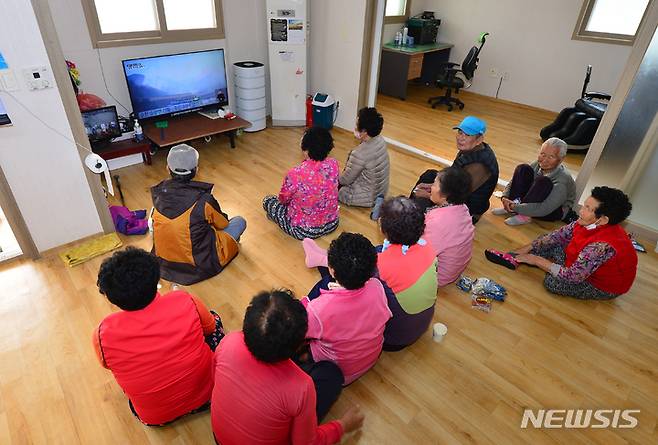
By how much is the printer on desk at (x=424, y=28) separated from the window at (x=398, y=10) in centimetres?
15

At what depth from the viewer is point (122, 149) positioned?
3422 millimetres

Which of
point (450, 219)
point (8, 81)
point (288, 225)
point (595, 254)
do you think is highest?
point (8, 81)

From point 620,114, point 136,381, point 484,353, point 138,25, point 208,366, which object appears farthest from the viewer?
point 138,25

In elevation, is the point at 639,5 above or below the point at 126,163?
above

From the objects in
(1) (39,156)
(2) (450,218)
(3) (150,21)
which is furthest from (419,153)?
(1) (39,156)

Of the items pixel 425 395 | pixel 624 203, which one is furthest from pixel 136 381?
pixel 624 203

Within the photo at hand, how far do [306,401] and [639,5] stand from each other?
6.42 m

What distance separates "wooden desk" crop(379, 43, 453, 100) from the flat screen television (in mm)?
2814

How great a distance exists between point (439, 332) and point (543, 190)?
175cm

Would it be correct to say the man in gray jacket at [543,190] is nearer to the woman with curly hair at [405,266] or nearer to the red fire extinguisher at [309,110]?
the woman with curly hair at [405,266]

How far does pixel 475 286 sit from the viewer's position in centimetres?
248

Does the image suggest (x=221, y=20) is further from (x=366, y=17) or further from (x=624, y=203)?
(x=624, y=203)

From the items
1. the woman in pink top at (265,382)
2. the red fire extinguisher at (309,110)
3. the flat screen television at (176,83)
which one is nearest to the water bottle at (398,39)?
the red fire extinguisher at (309,110)

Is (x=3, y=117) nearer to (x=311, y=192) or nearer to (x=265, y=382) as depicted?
(x=311, y=192)
